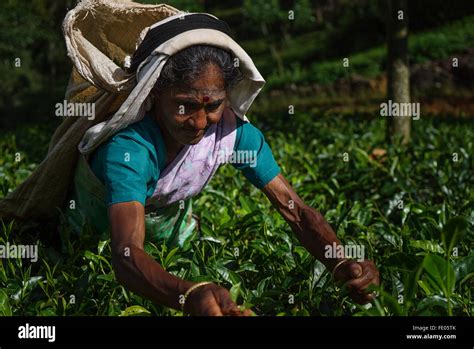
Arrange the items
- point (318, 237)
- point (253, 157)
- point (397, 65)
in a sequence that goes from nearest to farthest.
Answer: point (318, 237) < point (253, 157) < point (397, 65)

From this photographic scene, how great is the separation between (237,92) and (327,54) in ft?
55.2

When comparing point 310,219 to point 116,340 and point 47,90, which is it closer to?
point 116,340

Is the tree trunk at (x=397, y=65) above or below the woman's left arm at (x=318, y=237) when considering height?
above

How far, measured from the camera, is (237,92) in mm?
2426

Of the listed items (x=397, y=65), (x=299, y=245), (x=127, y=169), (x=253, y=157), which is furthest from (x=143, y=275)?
(x=397, y=65)

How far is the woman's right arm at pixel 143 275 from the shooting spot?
158cm

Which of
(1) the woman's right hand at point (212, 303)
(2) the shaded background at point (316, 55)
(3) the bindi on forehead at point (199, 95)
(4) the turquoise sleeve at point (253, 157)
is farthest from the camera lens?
(2) the shaded background at point (316, 55)

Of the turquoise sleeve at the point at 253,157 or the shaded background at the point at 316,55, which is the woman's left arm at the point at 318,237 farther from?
the shaded background at the point at 316,55

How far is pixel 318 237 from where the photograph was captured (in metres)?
2.28

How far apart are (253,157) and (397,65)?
→ 3.94 metres

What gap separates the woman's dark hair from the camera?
2074mm

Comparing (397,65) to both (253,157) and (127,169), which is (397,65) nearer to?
(253,157)

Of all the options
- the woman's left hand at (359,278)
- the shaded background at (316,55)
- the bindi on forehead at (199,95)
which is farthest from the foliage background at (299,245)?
the shaded background at (316,55)

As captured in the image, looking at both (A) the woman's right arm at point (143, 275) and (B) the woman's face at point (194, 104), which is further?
(B) the woman's face at point (194, 104)
